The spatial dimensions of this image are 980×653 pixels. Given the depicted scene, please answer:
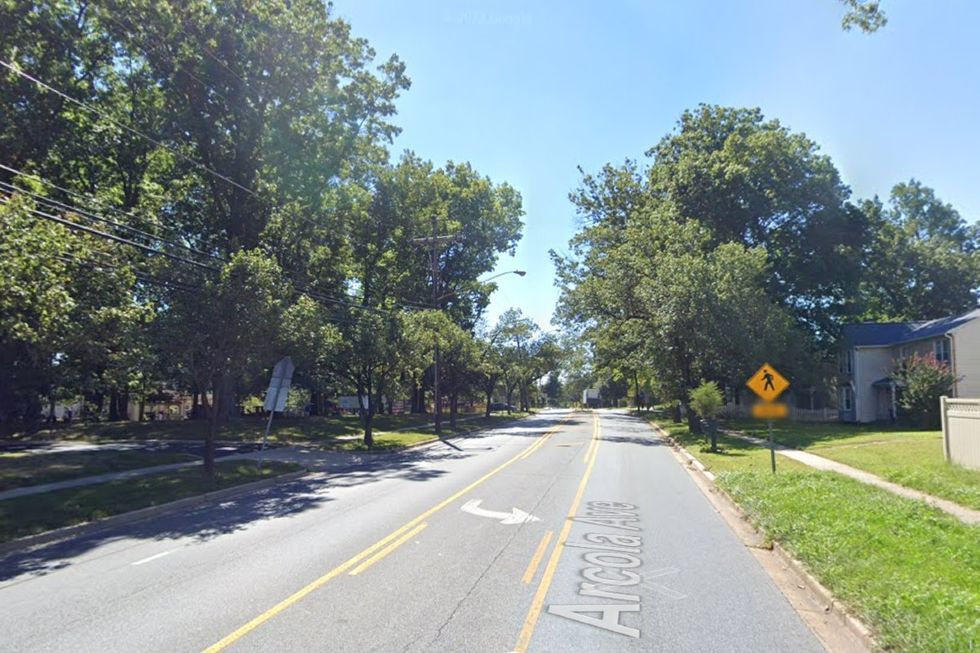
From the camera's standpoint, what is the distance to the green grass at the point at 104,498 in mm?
10844

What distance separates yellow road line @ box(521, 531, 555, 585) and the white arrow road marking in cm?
104

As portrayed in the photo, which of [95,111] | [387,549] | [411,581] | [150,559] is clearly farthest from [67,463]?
[411,581]

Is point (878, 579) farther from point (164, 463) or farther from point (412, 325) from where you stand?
point (412, 325)

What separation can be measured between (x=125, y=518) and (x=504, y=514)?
6.66 m

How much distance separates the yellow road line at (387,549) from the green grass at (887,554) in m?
5.02

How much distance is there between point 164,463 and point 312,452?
6247mm

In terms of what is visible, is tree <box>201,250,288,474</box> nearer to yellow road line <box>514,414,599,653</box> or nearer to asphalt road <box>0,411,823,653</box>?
asphalt road <box>0,411,823,653</box>

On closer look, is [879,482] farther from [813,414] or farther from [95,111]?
[813,414]

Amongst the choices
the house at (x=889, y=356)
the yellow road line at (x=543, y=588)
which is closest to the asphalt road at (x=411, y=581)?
the yellow road line at (x=543, y=588)

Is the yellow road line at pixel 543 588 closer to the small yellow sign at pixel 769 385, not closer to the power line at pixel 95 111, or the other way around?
the small yellow sign at pixel 769 385

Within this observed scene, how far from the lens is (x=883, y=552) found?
7750 millimetres

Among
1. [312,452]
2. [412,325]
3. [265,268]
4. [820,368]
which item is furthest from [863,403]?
[265,268]

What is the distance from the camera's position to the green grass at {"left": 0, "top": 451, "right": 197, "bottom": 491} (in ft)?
52.3

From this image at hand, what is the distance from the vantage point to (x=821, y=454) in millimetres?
21438
